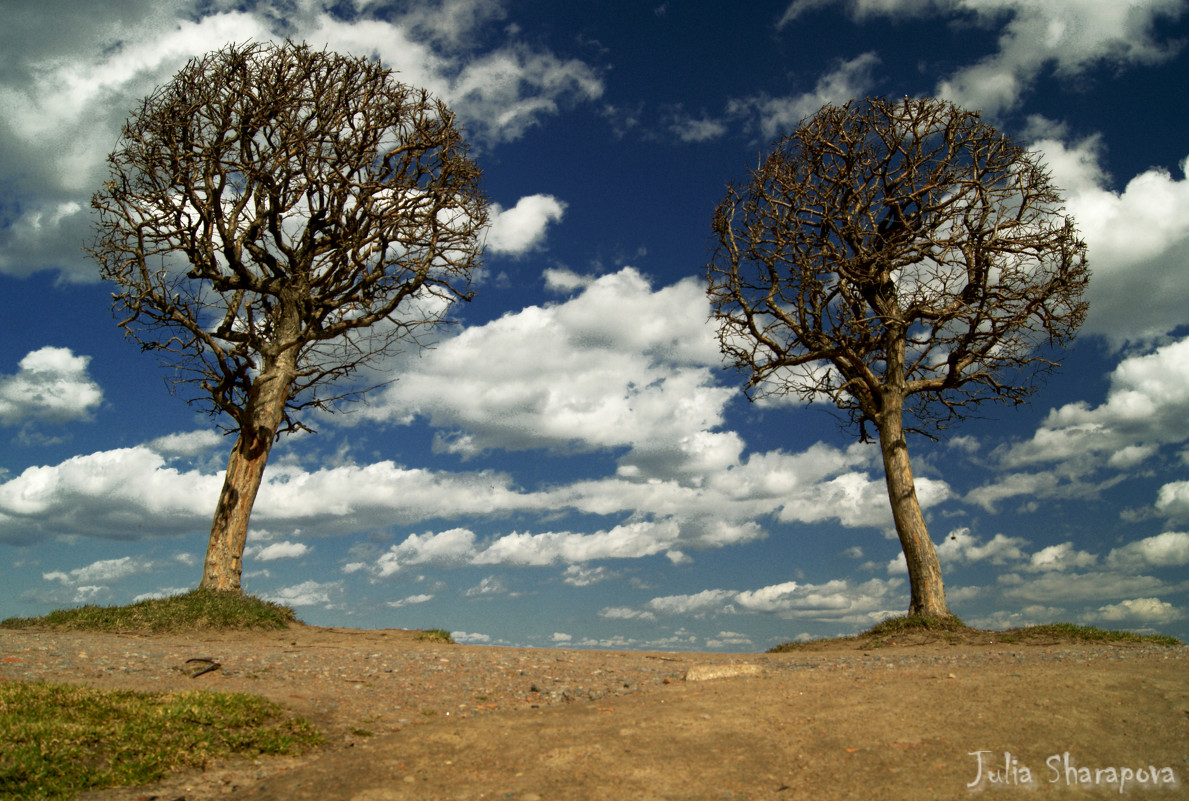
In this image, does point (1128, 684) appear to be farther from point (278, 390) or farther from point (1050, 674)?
point (278, 390)

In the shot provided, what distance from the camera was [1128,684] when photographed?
7234 millimetres

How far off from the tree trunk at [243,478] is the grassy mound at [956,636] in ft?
37.9

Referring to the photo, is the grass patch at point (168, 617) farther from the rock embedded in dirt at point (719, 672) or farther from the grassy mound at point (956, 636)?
the grassy mound at point (956, 636)

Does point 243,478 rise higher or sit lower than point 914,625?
higher

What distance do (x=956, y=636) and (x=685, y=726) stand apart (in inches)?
373

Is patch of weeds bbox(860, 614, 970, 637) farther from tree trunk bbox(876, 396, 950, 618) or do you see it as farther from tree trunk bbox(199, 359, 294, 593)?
tree trunk bbox(199, 359, 294, 593)

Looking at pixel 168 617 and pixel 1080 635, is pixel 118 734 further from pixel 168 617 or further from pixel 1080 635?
pixel 1080 635

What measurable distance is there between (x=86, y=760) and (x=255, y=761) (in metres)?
1.20

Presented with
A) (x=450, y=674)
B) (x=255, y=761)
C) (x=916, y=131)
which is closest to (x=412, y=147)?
(x=916, y=131)

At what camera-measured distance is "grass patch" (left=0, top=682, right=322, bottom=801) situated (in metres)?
5.25

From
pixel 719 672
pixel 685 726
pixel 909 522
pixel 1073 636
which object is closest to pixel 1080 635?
pixel 1073 636

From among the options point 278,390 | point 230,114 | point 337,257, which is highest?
point 230,114

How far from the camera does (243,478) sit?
1568 centimetres

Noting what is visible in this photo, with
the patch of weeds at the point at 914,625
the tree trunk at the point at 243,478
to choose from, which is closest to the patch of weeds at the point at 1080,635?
the patch of weeds at the point at 914,625
